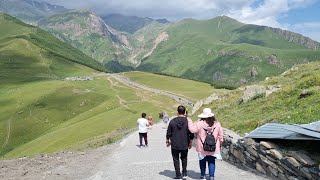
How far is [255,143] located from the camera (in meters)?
17.5

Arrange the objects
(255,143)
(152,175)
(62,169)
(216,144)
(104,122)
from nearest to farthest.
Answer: (216,144)
(255,143)
(152,175)
(62,169)
(104,122)

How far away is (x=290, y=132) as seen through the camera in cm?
1530

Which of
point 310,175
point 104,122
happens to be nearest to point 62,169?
point 310,175

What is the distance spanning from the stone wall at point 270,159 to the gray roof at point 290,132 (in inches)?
15.9

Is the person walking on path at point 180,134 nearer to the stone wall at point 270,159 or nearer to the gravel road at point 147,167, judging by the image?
the gravel road at point 147,167

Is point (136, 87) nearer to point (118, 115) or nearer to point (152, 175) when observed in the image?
point (118, 115)

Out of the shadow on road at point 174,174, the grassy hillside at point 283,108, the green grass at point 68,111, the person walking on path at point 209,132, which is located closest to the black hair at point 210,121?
the person walking on path at point 209,132

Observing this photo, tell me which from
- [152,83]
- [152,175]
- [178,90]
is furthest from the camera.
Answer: [152,83]

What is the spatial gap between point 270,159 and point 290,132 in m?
1.66

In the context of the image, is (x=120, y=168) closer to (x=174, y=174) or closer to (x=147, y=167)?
(x=147, y=167)

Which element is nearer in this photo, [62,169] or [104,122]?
[62,169]

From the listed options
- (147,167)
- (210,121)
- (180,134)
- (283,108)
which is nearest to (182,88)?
(283,108)

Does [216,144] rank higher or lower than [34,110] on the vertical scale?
higher

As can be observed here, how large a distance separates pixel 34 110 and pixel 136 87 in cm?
5202
